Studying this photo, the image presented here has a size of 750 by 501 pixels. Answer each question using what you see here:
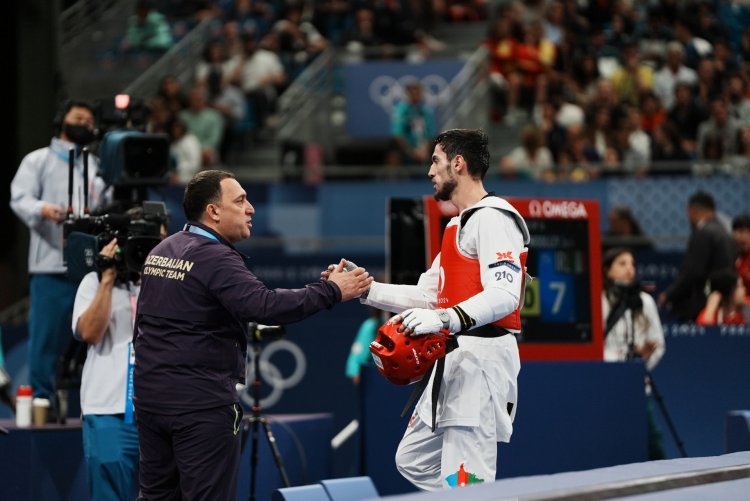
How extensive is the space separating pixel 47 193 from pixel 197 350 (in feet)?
11.5

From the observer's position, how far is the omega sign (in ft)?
33.3

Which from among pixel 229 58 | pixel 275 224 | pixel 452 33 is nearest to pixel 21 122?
pixel 275 224

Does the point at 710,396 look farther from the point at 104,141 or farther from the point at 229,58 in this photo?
the point at 229,58

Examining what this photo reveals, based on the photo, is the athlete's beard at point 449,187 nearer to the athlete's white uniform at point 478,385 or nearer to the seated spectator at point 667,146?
the athlete's white uniform at point 478,385

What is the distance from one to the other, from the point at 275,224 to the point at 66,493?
7477 millimetres

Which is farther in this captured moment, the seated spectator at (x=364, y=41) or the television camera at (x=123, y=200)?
the seated spectator at (x=364, y=41)

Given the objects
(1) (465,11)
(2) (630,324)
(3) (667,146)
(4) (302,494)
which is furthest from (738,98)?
(4) (302,494)

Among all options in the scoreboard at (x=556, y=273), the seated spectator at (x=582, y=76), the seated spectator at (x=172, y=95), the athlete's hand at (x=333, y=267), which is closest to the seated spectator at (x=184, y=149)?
the seated spectator at (x=172, y=95)

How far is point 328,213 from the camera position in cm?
1518

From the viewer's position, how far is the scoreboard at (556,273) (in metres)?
9.91

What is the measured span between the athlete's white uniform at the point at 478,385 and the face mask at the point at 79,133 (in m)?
3.13

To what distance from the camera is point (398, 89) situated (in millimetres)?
17984

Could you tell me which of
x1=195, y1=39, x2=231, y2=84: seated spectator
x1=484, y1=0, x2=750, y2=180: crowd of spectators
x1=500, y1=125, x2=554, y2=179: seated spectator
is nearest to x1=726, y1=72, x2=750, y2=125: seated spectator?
x1=484, y1=0, x2=750, y2=180: crowd of spectators

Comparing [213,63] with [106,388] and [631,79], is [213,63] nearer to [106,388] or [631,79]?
[631,79]
